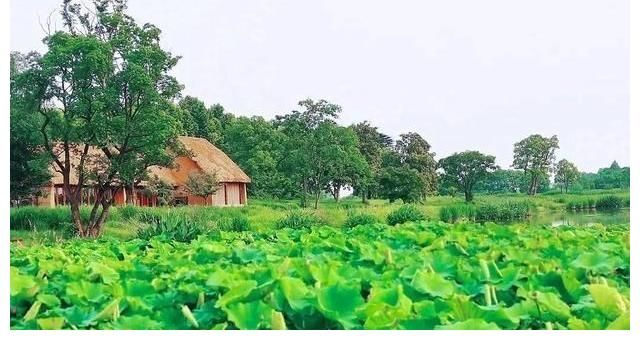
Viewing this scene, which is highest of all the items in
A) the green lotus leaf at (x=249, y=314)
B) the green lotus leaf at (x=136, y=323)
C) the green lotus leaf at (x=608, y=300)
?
the green lotus leaf at (x=608, y=300)

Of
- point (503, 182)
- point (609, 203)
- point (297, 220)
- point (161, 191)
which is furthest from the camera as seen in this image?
point (161, 191)

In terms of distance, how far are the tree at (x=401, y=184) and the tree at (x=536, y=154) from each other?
0.88 m

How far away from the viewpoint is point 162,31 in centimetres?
648

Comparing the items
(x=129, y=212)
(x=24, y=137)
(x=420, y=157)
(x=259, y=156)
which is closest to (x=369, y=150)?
(x=420, y=157)

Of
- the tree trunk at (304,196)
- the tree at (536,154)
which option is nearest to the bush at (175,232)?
the tree trunk at (304,196)

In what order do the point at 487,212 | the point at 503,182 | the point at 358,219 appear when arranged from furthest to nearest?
the point at 358,219, the point at 487,212, the point at 503,182

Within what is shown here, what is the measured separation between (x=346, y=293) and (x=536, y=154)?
468cm

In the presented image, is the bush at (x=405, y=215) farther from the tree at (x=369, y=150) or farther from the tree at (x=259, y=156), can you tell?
the tree at (x=259, y=156)

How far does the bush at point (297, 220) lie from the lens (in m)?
6.37

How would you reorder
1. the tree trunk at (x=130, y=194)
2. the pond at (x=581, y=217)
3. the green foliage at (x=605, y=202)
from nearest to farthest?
1. the pond at (x=581, y=217)
2. the green foliage at (x=605, y=202)
3. the tree trunk at (x=130, y=194)

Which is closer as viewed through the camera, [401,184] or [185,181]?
[401,184]

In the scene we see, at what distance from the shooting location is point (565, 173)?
228 inches

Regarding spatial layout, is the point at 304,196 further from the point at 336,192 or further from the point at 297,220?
the point at 297,220
